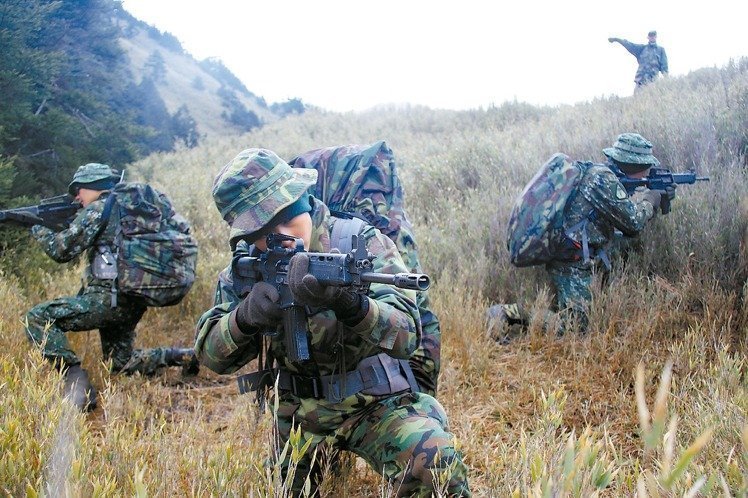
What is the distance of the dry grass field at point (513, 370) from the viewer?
5.98 feet

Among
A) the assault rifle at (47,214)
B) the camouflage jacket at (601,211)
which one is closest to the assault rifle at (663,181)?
the camouflage jacket at (601,211)

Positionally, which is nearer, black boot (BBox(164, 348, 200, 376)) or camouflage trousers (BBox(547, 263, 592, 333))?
camouflage trousers (BBox(547, 263, 592, 333))

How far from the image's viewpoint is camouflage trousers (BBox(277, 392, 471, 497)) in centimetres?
228

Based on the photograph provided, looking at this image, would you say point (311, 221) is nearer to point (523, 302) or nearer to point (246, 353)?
point (246, 353)

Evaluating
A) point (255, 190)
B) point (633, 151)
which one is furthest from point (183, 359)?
point (633, 151)

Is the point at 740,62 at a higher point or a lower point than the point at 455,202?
higher

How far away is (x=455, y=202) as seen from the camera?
25.7 feet

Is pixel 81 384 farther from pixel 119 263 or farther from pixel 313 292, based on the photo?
pixel 313 292

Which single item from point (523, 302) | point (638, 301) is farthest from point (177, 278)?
point (638, 301)

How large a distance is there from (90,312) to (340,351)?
3.12m

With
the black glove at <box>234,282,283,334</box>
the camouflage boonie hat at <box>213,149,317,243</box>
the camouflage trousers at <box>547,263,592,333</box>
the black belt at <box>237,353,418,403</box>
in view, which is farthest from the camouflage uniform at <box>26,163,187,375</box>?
the camouflage trousers at <box>547,263,592,333</box>

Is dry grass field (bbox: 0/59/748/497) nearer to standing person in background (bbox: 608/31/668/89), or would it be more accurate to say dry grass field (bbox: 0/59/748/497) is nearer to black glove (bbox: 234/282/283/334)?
black glove (bbox: 234/282/283/334)

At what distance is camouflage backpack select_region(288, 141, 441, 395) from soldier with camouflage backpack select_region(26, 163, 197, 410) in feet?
6.87

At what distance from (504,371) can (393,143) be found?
36.0 ft
